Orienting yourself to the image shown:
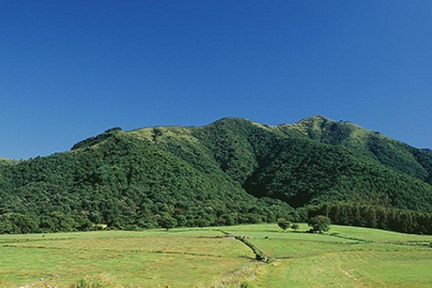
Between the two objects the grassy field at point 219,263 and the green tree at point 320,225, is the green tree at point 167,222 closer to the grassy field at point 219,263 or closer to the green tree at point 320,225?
the grassy field at point 219,263

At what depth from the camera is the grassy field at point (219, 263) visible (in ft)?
114

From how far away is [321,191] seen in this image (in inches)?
6929

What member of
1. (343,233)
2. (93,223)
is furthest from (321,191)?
(93,223)

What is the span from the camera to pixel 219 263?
45469 mm

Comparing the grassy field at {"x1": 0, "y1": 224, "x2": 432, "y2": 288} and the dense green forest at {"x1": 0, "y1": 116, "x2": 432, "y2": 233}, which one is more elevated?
the dense green forest at {"x1": 0, "y1": 116, "x2": 432, "y2": 233}

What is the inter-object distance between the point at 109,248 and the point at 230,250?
21.0 metres

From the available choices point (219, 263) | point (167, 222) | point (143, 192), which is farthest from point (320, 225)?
point (143, 192)

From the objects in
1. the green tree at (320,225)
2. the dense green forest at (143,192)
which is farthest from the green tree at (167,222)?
the green tree at (320,225)

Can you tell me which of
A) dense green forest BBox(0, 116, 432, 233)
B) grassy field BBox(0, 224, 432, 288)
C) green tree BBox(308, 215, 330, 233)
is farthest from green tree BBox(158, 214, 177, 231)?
green tree BBox(308, 215, 330, 233)

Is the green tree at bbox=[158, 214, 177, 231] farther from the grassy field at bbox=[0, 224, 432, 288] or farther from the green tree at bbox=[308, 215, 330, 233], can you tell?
the green tree at bbox=[308, 215, 330, 233]

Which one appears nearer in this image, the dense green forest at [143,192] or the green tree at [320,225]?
the green tree at [320,225]

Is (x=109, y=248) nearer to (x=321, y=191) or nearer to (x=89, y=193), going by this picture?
(x=89, y=193)

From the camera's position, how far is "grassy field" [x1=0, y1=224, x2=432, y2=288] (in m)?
34.9

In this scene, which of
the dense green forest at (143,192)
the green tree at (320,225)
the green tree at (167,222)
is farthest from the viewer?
the dense green forest at (143,192)
